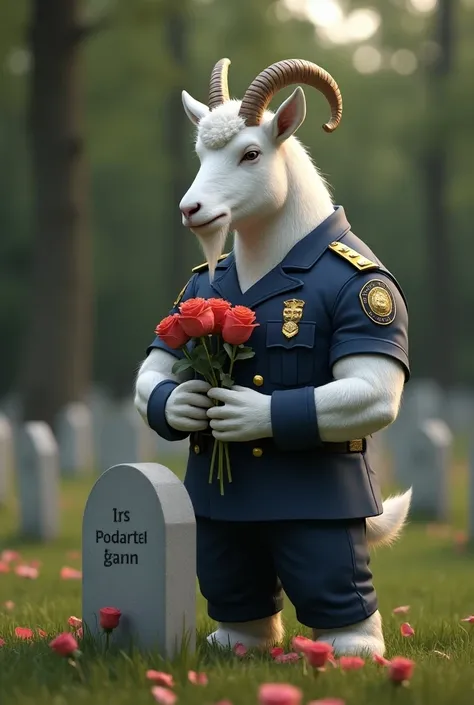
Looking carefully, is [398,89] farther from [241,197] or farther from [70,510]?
[241,197]

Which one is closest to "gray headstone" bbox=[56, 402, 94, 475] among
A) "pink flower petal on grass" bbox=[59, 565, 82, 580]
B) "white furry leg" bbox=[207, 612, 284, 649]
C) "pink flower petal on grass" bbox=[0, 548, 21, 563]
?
"pink flower petal on grass" bbox=[0, 548, 21, 563]

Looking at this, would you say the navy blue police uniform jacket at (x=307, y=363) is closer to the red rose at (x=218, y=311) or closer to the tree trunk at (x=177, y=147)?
the red rose at (x=218, y=311)

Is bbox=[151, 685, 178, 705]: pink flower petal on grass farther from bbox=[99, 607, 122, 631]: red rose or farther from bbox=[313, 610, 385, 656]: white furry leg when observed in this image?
bbox=[313, 610, 385, 656]: white furry leg

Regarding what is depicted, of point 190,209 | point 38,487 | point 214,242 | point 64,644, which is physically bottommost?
point 64,644

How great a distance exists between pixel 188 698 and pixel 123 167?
24581 mm

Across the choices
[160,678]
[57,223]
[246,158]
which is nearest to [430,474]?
[57,223]

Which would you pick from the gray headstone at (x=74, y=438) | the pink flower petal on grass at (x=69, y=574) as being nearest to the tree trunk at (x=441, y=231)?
the gray headstone at (x=74, y=438)

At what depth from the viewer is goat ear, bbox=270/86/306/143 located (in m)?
4.73

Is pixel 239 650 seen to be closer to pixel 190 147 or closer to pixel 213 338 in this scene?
pixel 213 338

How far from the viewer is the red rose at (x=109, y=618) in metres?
4.54

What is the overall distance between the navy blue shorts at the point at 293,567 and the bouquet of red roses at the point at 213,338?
27 centimetres

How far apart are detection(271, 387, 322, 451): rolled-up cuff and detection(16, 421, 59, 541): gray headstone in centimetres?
615

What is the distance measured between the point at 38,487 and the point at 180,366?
591cm

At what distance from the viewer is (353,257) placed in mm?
4863
